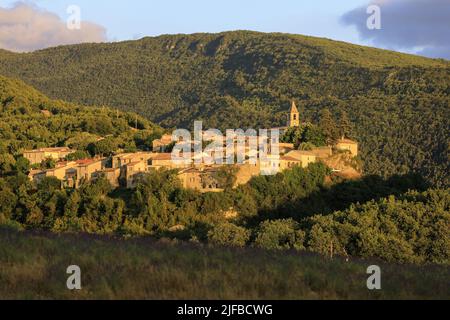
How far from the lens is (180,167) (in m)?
34.9

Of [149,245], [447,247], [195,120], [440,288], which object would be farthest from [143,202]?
[195,120]

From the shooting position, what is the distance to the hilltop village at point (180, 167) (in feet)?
108

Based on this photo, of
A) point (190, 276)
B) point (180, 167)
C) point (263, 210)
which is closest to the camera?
point (190, 276)

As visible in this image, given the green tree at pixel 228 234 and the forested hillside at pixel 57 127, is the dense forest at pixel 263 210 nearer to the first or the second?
the green tree at pixel 228 234

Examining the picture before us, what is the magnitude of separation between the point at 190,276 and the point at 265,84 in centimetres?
9379

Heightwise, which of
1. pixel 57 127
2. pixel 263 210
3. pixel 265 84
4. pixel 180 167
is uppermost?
pixel 265 84

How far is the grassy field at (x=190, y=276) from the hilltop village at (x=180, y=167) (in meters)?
25.6

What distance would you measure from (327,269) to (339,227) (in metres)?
16.4

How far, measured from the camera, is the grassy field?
509 centimetres

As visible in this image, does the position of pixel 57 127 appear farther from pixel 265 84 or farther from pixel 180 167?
pixel 265 84

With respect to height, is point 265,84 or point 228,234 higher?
point 265,84

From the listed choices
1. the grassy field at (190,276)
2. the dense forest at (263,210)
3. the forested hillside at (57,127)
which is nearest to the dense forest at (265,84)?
the dense forest at (263,210)

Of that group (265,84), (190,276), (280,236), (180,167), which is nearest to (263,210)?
(180,167)

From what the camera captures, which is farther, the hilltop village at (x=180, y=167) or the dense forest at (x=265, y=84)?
the dense forest at (x=265, y=84)
